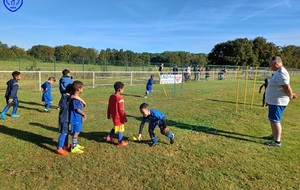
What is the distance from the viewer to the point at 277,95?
17.1 ft

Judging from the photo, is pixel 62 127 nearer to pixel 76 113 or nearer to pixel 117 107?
Answer: pixel 76 113

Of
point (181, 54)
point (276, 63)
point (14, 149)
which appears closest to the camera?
point (14, 149)

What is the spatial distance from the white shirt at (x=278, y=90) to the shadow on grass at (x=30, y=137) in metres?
5.01

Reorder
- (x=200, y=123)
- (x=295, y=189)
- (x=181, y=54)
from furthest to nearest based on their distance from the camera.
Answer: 1. (x=181, y=54)
2. (x=200, y=123)
3. (x=295, y=189)

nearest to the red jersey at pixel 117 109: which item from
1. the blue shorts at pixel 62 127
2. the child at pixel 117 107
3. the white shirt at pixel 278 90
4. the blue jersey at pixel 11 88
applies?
the child at pixel 117 107

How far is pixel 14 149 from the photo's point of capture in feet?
15.6

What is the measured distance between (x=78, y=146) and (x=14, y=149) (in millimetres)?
1302

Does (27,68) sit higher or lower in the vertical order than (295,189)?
higher

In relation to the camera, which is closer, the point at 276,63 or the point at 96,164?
the point at 96,164

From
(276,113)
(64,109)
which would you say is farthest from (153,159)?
(276,113)

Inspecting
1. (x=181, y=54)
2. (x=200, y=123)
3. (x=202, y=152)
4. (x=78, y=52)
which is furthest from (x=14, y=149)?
(x=181, y=54)

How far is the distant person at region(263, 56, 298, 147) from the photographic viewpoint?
16.5 feet

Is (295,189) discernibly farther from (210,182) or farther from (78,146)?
(78,146)

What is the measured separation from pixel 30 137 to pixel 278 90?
5893mm
